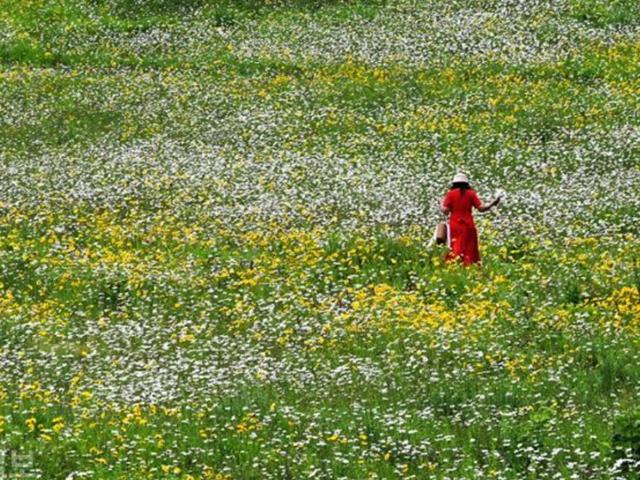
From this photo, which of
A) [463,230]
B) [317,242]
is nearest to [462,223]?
[463,230]

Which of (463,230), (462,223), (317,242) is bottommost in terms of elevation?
(317,242)

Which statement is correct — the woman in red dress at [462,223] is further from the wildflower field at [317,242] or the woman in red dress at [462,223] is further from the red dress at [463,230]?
the wildflower field at [317,242]

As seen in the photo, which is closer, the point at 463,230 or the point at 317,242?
the point at 463,230

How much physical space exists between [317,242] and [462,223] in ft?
8.98

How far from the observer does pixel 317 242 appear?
21.3 metres

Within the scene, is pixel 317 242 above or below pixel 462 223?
below

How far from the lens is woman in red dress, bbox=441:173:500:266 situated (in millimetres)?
19891

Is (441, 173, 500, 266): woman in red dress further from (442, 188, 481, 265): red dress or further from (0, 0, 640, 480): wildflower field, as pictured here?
(0, 0, 640, 480): wildflower field

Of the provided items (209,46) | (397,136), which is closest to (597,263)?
(397,136)

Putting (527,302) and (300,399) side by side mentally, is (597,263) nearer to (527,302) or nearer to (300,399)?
(527,302)

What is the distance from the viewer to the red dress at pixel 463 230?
65.2 ft

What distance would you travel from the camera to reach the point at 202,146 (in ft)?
101

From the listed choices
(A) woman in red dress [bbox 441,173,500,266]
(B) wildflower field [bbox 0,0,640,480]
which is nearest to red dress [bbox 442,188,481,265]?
(A) woman in red dress [bbox 441,173,500,266]

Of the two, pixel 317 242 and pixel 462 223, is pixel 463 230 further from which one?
pixel 317 242
